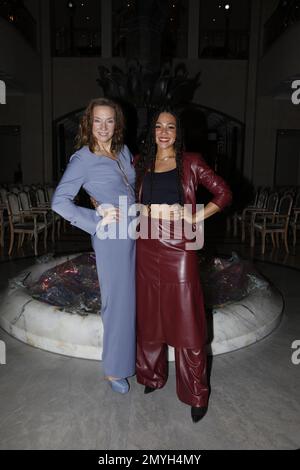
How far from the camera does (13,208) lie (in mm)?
5480

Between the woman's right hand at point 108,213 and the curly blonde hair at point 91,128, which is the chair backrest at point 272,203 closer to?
the curly blonde hair at point 91,128

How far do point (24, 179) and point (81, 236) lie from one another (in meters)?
4.64

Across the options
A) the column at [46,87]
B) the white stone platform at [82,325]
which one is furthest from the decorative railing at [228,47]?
the white stone platform at [82,325]

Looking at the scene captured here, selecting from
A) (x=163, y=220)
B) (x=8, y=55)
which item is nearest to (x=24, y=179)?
(x=8, y=55)

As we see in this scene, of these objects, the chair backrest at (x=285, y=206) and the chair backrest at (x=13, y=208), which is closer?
the chair backrest at (x=13, y=208)

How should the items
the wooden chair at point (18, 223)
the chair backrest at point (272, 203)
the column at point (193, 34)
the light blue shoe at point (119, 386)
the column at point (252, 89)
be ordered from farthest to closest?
the column at point (193, 34) → the column at point (252, 89) → the chair backrest at point (272, 203) → the wooden chair at point (18, 223) → the light blue shoe at point (119, 386)

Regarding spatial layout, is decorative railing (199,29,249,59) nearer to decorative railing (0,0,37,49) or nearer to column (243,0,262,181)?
column (243,0,262,181)

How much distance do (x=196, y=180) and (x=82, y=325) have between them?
118 cm

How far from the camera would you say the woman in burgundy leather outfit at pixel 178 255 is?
1747 mm

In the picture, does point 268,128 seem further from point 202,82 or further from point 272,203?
point 272,203

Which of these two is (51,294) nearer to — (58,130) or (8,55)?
(8,55)

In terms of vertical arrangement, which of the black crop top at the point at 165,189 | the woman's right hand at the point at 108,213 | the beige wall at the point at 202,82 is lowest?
the woman's right hand at the point at 108,213

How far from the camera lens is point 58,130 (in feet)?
35.1

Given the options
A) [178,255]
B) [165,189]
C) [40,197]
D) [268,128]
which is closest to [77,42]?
[268,128]
